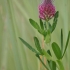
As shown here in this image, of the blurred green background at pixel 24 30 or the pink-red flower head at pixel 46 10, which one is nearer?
the pink-red flower head at pixel 46 10

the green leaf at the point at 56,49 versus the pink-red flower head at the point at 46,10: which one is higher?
the pink-red flower head at the point at 46,10

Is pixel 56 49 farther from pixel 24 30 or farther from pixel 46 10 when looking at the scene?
pixel 24 30

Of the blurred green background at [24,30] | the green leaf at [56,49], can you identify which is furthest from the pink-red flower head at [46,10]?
the blurred green background at [24,30]

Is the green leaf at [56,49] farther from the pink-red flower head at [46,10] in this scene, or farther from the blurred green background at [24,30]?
the blurred green background at [24,30]

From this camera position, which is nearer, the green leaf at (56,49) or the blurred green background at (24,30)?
the green leaf at (56,49)

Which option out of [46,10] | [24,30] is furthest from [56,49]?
[24,30]

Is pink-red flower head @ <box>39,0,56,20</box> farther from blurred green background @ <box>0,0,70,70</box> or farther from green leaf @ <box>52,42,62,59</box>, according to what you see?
blurred green background @ <box>0,0,70,70</box>

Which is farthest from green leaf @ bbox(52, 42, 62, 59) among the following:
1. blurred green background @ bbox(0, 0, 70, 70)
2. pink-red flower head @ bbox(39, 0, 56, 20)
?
blurred green background @ bbox(0, 0, 70, 70)

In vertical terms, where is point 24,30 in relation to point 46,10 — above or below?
below

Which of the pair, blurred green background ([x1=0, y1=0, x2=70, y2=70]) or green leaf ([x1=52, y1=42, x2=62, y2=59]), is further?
blurred green background ([x1=0, y1=0, x2=70, y2=70])
